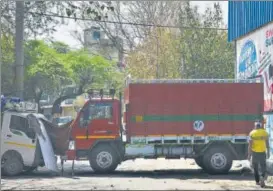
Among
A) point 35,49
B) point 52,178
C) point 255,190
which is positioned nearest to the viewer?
point 255,190

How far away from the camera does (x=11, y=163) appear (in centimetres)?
1677

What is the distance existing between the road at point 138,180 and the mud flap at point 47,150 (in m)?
0.37

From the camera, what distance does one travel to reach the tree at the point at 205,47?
104 ft

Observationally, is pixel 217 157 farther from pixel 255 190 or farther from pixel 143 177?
pixel 255 190

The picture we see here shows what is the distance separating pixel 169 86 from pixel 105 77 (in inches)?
962

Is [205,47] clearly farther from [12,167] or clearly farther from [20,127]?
[12,167]

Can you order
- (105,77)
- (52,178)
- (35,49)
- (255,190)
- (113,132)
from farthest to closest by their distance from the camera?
(105,77), (35,49), (113,132), (52,178), (255,190)

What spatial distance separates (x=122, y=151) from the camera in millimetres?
17281

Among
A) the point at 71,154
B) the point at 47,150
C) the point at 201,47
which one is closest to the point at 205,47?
the point at 201,47

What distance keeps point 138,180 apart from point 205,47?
17.6 m

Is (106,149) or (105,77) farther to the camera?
(105,77)

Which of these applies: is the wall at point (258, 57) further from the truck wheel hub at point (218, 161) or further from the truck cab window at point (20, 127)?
the truck cab window at point (20, 127)

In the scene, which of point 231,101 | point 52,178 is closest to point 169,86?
point 231,101

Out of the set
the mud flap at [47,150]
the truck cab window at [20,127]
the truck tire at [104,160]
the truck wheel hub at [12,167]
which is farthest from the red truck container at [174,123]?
the truck wheel hub at [12,167]
